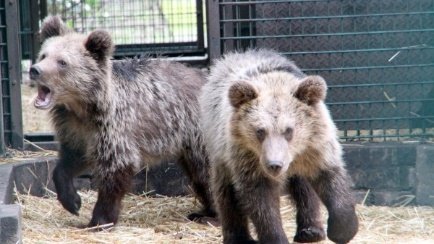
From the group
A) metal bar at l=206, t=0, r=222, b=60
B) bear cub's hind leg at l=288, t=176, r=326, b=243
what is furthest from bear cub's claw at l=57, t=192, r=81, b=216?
metal bar at l=206, t=0, r=222, b=60

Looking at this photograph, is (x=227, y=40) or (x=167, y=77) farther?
(x=227, y=40)

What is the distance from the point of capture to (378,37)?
8875 millimetres

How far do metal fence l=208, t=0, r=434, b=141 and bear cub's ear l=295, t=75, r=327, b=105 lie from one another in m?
2.81

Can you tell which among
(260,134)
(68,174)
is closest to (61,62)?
(68,174)

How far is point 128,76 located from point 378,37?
2.53 metres

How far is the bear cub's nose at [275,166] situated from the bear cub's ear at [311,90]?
1.86ft

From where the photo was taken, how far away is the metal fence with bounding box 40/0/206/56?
11.9 metres

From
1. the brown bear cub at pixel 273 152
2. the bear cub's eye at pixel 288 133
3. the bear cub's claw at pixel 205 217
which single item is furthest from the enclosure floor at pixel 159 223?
the bear cub's eye at pixel 288 133

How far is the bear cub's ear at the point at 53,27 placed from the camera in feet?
25.2

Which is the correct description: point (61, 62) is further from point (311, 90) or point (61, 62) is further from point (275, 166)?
point (275, 166)

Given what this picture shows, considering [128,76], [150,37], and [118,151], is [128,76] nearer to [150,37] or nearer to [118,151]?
[118,151]

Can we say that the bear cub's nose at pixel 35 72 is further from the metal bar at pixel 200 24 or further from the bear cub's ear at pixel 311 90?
the metal bar at pixel 200 24

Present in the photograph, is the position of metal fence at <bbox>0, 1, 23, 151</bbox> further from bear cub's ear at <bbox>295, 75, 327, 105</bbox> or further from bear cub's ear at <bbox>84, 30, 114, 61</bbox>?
bear cub's ear at <bbox>295, 75, 327, 105</bbox>

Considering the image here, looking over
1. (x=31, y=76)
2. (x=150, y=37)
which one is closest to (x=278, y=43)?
(x=31, y=76)
